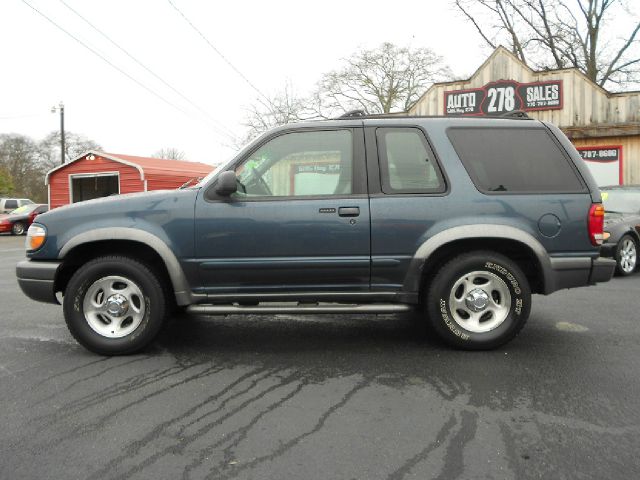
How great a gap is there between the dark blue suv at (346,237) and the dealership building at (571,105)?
1088cm

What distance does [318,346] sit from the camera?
432 centimetres

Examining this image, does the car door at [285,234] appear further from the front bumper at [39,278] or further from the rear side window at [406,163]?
the front bumper at [39,278]

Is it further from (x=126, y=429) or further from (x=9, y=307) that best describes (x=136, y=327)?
(x=9, y=307)

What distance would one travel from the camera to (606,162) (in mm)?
14930

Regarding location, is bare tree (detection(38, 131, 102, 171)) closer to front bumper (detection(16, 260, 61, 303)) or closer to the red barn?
the red barn

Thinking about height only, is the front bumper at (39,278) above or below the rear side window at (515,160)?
below

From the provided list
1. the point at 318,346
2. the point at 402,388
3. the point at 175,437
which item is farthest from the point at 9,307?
the point at 402,388

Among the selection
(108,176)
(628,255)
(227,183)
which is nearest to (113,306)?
(227,183)

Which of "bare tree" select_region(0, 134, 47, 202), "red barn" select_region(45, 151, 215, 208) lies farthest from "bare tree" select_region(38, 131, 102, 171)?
"red barn" select_region(45, 151, 215, 208)

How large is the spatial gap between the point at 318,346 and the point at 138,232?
1.68 metres

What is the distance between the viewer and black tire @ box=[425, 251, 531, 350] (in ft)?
13.2

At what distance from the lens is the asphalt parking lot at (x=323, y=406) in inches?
95.3

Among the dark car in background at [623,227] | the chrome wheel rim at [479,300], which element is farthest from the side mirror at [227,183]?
the dark car in background at [623,227]

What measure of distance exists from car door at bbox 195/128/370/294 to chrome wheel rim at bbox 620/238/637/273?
19.2ft
